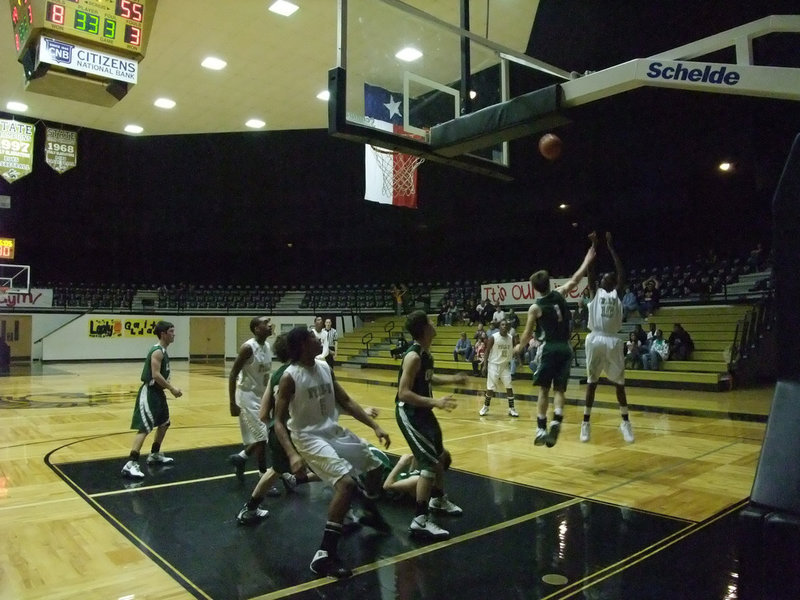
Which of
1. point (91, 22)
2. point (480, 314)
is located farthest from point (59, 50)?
point (480, 314)

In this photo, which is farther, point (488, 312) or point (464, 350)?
point (488, 312)

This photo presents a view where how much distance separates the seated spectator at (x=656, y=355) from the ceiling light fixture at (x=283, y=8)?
10.6 meters

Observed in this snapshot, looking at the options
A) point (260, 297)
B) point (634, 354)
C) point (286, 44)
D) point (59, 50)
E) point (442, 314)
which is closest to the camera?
point (59, 50)

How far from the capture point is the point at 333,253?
29.1m

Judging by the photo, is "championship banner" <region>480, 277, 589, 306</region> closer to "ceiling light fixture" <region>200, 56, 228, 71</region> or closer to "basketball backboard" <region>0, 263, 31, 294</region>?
"ceiling light fixture" <region>200, 56, 228, 71</region>

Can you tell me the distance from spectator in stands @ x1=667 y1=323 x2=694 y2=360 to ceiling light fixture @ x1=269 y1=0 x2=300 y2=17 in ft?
35.3

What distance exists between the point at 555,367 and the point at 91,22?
23.3 ft

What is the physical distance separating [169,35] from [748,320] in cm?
1375

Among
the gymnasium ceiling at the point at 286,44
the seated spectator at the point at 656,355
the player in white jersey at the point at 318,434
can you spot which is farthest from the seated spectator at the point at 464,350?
the player in white jersey at the point at 318,434

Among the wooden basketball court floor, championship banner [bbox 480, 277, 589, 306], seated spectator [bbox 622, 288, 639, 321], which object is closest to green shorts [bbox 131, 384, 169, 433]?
the wooden basketball court floor

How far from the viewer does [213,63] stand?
12.1 meters

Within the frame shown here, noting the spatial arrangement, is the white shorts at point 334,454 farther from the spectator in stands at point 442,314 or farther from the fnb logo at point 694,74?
the spectator in stands at point 442,314

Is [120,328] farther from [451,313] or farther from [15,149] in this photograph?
[451,313]

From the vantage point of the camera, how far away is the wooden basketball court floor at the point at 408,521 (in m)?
3.29
